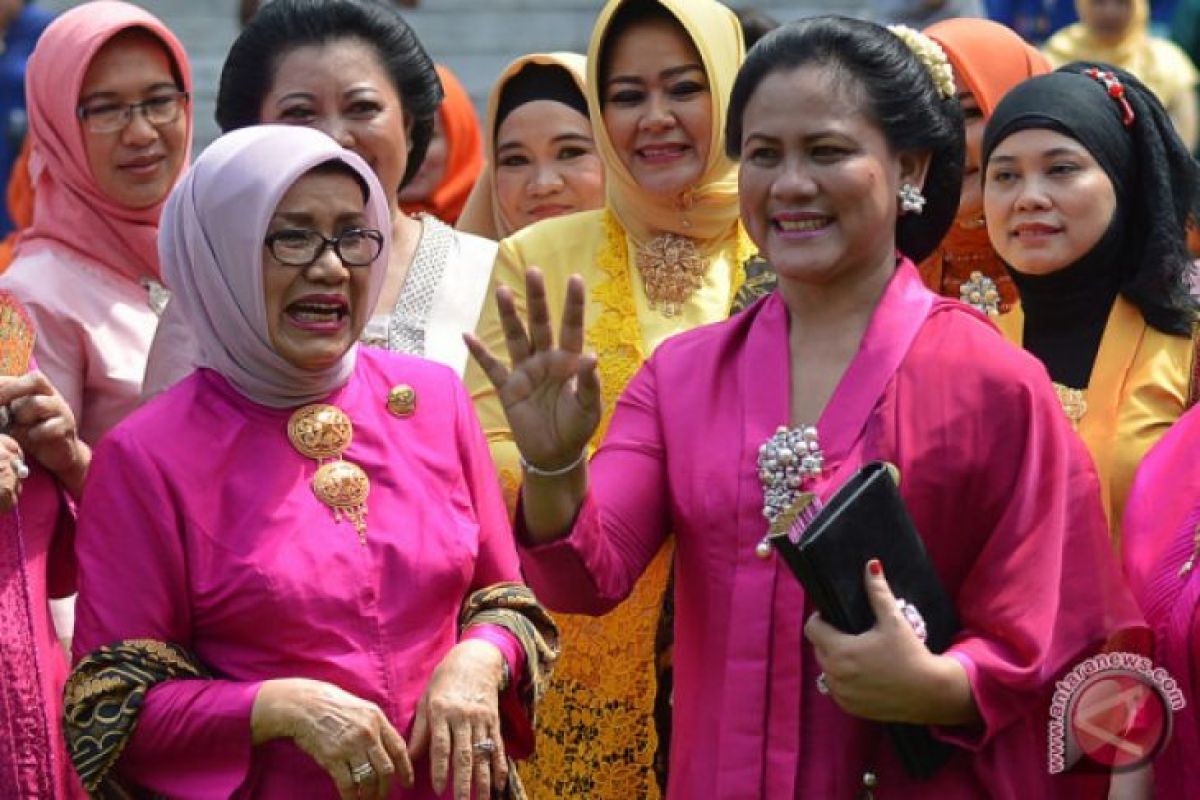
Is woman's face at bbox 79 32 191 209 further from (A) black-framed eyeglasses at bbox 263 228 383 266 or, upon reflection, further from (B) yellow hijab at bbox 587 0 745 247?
(A) black-framed eyeglasses at bbox 263 228 383 266

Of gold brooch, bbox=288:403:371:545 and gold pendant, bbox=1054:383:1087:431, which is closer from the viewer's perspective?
gold brooch, bbox=288:403:371:545

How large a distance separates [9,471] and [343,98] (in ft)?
4.69

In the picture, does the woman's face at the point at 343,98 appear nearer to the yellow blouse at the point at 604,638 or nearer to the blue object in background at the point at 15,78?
the yellow blouse at the point at 604,638

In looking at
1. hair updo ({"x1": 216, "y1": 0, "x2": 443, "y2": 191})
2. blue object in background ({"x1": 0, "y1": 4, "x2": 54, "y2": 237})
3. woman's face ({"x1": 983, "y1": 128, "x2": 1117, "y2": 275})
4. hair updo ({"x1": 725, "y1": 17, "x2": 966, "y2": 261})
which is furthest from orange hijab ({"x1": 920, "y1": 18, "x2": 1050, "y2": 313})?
blue object in background ({"x1": 0, "y1": 4, "x2": 54, "y2": 237})

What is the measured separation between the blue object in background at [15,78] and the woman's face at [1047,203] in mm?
5848

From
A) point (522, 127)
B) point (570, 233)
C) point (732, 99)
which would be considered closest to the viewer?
point (732, 99)

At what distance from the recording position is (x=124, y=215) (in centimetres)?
566

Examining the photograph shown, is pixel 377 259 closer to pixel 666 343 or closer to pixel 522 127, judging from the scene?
pixel 666 343

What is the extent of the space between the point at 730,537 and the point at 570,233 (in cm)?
151

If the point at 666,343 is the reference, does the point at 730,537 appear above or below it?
below

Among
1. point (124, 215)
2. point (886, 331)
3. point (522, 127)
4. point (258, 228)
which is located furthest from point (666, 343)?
point (522, 127)

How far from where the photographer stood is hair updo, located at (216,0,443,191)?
18.1 ft

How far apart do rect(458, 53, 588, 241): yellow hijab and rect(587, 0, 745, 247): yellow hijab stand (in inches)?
35.3

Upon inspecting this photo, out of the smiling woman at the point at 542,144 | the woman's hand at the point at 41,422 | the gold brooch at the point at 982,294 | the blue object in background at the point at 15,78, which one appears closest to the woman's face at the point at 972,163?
the gold brooch at the point at 982,294
